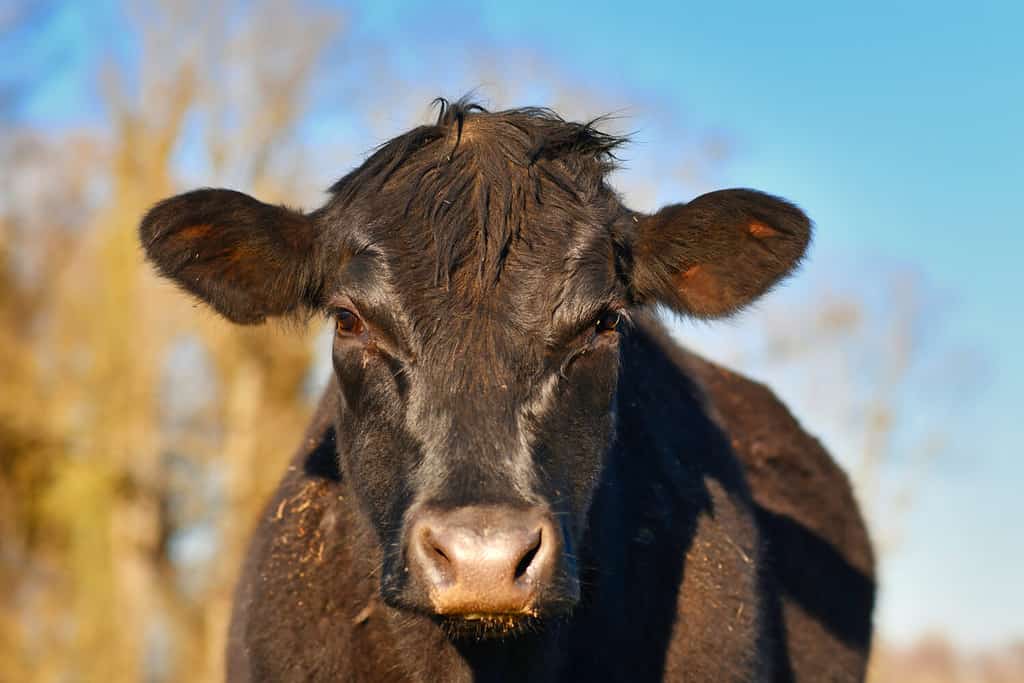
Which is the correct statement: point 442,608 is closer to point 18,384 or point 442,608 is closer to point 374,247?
point 374,247

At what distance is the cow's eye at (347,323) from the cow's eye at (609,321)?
0.89m

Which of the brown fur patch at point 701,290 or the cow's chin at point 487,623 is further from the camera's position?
the brown fur patch at point 701,290

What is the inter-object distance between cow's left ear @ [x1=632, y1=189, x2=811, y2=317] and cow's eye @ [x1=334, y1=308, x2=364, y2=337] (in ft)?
3.85

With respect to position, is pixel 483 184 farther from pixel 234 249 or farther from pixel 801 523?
pixel 801 523

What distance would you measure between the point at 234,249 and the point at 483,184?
111cm

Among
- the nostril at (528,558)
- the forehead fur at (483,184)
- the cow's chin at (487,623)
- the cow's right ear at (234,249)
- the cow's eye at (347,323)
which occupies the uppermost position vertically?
the forehead fur at (483,184)

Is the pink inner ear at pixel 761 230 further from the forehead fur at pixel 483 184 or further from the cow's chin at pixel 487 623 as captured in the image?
the cow's chin at pixel 487 623

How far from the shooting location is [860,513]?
8648mm

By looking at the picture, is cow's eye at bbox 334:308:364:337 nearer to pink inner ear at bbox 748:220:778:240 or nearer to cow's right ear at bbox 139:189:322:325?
cow's right ear at bbox 139:189:322:325

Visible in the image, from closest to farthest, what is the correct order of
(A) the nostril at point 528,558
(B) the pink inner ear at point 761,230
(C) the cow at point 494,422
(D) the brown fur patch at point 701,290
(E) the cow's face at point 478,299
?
(A) the nostril at point 528,558 < (E) the cow's face at point 478,299 < (C) the cow at point 494,422 < (B) the pink inner ear at point 761,230 < (D) the brown fur patch at point 701,290

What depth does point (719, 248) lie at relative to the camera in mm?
5445

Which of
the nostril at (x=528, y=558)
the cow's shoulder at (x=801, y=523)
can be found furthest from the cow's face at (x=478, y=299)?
the cow's shoulder at (x=801, y=523)

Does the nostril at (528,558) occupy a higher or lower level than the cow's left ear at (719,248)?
lower

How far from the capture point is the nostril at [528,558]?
3.98 metres
